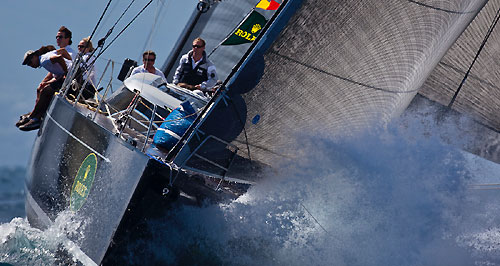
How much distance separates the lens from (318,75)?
13.9ft

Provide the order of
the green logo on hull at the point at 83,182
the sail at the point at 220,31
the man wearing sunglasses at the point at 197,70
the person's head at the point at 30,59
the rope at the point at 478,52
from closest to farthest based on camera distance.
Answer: the green logo on hull at the point at 83,182 → the man wearing sunglasses at the point at 197,70 → the person's head at the point at 30,59 → the rope at the point at 478,52 → the sail at the point at 220,31

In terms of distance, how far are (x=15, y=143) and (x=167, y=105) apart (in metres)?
8.57

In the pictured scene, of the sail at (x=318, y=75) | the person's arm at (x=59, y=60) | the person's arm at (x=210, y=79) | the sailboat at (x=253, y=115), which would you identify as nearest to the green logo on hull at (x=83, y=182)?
the sailboat at (x=253, y=115)

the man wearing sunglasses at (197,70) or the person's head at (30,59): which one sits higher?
the man wearing sunglasses at (197,70)

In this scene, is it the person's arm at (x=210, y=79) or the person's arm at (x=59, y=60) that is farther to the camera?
the person's arm at (x=59, y=60)

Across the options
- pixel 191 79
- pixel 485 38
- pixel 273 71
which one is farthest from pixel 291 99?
pixel 485 38

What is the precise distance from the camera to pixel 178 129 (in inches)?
→ 170

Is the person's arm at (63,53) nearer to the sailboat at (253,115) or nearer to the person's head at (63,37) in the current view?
the person's head at (63,37)

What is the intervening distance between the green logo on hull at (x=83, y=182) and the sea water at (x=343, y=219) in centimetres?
13

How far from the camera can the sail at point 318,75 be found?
13.3ft

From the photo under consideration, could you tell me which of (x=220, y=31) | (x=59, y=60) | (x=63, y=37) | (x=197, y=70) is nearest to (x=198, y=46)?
(x=197, y=70)

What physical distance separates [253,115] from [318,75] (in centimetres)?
45

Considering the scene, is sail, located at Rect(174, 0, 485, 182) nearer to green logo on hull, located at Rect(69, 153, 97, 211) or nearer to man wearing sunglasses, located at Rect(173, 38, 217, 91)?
green logo on hull, located at Rect(69, 153, 97, 211)

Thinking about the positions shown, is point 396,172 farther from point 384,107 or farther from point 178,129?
point 178,129
